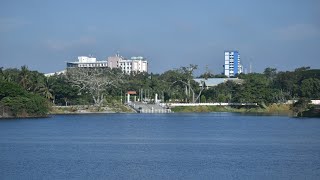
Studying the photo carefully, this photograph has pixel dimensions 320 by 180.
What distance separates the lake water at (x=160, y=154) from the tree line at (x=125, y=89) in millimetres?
25678

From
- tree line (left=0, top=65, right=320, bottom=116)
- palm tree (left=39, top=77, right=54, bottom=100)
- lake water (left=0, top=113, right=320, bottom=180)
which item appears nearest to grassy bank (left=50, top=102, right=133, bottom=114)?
tree line (left=0, top=65, right=320, bottom=116)

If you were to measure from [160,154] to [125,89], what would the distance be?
78732mm

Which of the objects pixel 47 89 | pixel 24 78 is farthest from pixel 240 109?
pixel 24 78

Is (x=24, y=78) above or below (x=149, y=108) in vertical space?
above

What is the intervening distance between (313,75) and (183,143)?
74981 millimetres

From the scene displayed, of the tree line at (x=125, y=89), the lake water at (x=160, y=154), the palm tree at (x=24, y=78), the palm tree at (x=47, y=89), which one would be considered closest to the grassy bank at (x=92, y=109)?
the tree line at (x=125, y=89)

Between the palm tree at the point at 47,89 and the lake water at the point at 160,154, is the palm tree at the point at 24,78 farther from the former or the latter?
the lake water at the point at 160,154

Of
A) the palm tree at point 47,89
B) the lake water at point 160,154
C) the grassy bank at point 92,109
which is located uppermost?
the palm tree at point 47,89

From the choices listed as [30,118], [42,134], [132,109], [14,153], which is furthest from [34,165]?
[132,109]

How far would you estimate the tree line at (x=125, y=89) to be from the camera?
8225cm

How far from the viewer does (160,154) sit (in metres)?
38.1

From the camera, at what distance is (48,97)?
95562 mm

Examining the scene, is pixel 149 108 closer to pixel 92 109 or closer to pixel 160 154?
pixel 92 109

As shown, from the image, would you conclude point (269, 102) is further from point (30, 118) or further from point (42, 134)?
point (42, 134)
